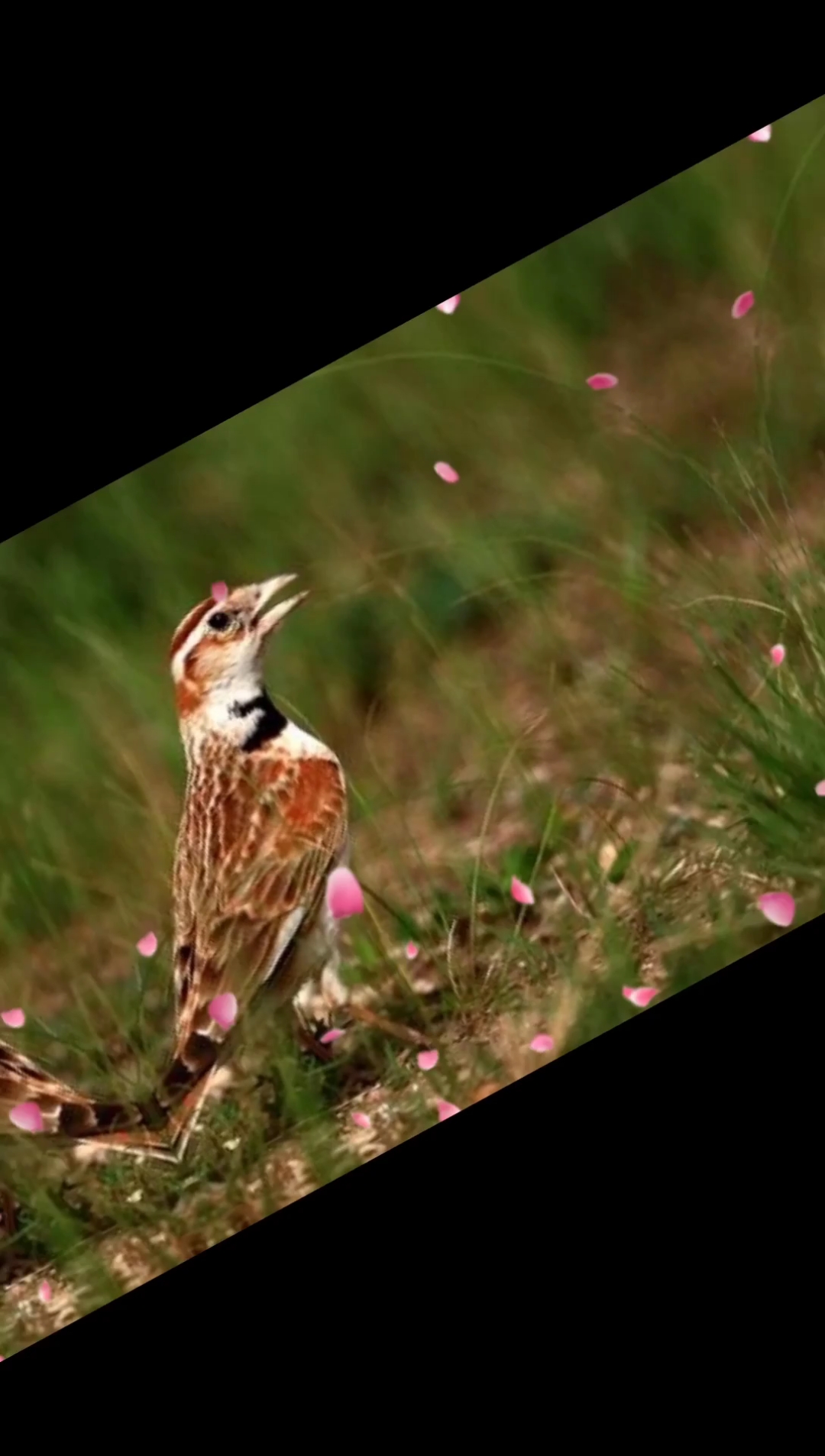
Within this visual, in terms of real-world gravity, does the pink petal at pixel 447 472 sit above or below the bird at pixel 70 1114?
above

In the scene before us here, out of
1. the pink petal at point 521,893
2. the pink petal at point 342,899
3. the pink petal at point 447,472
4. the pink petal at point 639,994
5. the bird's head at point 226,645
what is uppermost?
the pink petal at point 447,472

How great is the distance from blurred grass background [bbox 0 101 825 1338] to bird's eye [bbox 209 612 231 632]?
0.15 ft

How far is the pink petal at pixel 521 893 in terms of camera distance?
7.45ft

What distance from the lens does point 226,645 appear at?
2338 millimetres

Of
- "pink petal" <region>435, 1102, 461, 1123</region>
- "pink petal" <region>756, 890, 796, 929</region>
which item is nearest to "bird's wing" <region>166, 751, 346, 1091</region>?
"pink petal" <region>435, 1102, 461, 1123</region>

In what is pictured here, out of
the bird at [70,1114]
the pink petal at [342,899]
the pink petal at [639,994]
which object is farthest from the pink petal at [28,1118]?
the pink petal at [639,994]

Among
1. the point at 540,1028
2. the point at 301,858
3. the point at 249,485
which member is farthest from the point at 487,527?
the point at 540,1028

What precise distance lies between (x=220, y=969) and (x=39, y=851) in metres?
0.30

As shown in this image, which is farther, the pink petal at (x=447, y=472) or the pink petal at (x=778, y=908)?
the pink petal at (x=447, y=472)

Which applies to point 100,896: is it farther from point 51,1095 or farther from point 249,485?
point 249,485

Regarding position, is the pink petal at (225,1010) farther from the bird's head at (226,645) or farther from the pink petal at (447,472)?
the pink petal at (447,472)

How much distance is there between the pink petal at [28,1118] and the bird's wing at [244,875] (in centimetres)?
19

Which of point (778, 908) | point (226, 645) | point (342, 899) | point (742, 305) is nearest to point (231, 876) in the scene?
point (342, 899)

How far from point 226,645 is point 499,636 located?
13.9 inches
